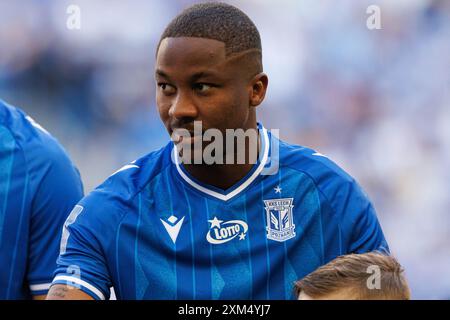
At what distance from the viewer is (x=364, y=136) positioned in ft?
16.2

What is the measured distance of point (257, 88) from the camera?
237 cm

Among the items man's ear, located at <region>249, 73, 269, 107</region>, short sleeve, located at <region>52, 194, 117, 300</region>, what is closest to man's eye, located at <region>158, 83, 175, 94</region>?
man's ear, located at <region>249, 73, 269, 107</region>

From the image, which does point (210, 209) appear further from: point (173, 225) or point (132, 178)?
point (132, 178)

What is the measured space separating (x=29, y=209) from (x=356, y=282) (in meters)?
1.13

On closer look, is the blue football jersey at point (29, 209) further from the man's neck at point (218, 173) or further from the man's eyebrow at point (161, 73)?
the man's eyebrow at point (161, 73)

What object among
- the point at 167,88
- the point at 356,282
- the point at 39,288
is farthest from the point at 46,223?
the point at 356,282

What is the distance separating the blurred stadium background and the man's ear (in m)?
2.53

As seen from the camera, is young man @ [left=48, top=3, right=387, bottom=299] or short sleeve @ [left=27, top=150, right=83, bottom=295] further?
→ short sleeve @ [left=27, top=150, right=83, bottom=295]

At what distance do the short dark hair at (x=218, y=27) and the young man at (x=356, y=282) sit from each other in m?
0.67

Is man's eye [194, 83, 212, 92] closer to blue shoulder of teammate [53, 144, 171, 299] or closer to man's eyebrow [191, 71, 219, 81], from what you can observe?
man's eyebrow [191, 71, 219, 81]

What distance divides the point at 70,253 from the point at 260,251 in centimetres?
53

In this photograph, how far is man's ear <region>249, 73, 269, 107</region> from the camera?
2.35m
